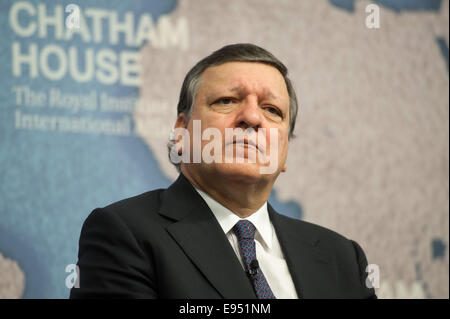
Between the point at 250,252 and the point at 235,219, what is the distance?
Result: 0.45 ft

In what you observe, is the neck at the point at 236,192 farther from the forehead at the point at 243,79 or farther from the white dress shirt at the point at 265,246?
the forehead at the point at 243,79

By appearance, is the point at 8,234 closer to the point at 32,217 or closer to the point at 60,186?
the point at 32,217

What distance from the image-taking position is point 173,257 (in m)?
1.54

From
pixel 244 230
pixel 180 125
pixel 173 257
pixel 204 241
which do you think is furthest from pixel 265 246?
pixel 180 125

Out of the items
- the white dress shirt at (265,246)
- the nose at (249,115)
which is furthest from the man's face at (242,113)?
the white dress shirt at (265,246)

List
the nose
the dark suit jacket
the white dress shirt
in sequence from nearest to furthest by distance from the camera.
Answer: the dark suit jacket < the white dress shirt < the nose

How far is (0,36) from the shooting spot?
2322 mm

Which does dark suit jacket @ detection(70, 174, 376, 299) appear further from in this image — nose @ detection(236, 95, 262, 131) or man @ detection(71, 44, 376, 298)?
nose @ detection(236, 95, 262, 131)

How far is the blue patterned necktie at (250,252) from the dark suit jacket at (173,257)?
1.5 inches

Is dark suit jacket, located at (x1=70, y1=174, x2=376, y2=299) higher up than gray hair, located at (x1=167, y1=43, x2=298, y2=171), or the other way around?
gray hair, located at (x1=167, y1=43, x2=298, y2=171)

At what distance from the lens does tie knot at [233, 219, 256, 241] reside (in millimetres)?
1696

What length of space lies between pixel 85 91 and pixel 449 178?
195 centimetres

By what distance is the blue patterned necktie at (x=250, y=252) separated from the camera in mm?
1560

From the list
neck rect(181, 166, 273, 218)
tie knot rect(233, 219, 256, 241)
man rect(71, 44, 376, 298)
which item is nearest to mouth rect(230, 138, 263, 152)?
man rect(71, 44, 376, 298)
